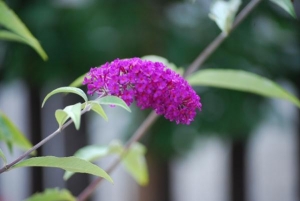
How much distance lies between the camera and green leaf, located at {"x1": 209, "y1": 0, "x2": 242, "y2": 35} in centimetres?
88

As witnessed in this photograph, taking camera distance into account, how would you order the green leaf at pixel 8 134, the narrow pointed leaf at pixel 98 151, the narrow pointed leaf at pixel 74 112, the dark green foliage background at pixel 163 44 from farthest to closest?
the dark green foliage background at pixel 163 44
the narrow pointed leaf at pixel 98 151
the green leaf at pixel 8 134
the narrow pointed leaf at pixel 74 112

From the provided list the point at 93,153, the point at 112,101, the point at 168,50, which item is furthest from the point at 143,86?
the point at 168,50

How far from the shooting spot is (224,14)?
899mm

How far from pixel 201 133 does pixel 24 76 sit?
0.75 meters

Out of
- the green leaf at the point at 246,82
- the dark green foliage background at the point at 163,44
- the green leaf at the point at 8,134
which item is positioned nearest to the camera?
the green leaf at the point at 8,134

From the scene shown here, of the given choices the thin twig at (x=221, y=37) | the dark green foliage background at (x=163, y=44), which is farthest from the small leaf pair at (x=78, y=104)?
the dark green foliage background at (x=163, y=44)

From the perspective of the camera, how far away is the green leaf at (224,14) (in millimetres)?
877

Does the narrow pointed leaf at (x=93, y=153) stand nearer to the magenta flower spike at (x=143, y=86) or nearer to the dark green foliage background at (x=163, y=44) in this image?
the magenta flower spike at (x=143, y=86)

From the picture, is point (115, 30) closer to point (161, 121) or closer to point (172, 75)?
point (161, 121)

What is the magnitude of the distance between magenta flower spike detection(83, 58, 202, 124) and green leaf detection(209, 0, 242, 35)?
0.91 ft

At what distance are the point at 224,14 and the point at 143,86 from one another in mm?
345

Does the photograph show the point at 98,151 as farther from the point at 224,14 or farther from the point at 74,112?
the point at 74,112

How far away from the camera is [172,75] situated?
63cm

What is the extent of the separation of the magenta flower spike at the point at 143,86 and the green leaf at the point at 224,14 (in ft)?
0.91
